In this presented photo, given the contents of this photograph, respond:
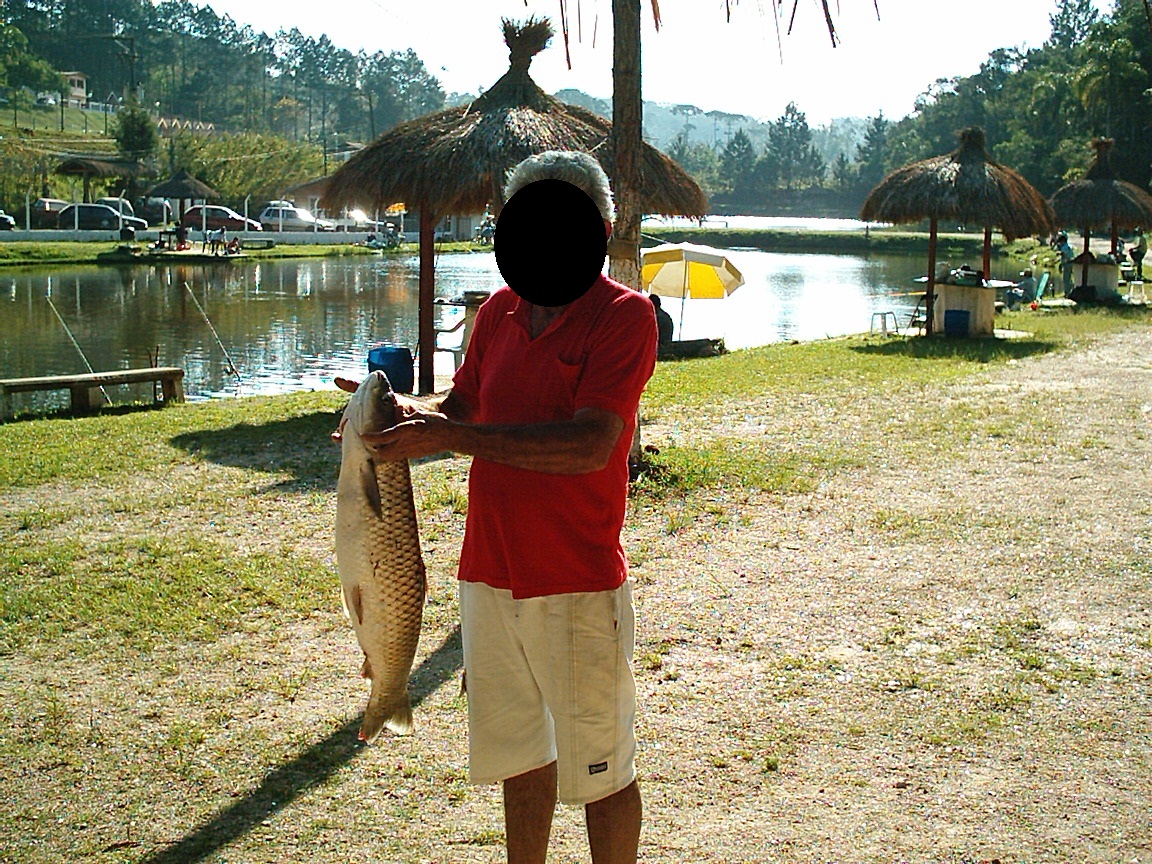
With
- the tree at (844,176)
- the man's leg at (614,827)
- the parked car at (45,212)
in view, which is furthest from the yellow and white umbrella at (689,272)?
the tree at (844,176)

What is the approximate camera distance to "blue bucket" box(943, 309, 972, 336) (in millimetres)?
18203

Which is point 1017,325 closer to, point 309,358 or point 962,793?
point 309,358

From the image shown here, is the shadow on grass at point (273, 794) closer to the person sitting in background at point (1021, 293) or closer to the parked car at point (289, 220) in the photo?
the person sitting in background at point (1021, 293)

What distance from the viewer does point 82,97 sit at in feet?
362

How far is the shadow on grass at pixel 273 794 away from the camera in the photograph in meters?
3.39

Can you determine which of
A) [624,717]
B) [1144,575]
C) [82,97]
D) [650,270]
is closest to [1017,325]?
[650,270]

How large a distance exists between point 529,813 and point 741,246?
7062 cm

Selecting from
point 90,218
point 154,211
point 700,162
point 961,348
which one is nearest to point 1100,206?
point 961,348

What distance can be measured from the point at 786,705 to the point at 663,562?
1.88 meters

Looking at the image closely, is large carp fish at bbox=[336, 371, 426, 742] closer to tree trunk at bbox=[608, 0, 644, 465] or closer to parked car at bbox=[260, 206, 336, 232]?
tree trunk at bbox=[608, 0, 644, 465]

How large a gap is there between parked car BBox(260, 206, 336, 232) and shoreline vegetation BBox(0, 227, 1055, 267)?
4754mm

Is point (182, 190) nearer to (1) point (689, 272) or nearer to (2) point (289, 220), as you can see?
(2) point (289, 220)

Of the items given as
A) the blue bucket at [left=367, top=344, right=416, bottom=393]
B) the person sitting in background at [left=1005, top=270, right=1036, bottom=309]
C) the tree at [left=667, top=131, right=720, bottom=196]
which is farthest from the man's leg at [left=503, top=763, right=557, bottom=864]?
the tree at [left=667, top=131, right=720, bottom=196]

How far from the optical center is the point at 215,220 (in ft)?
172
